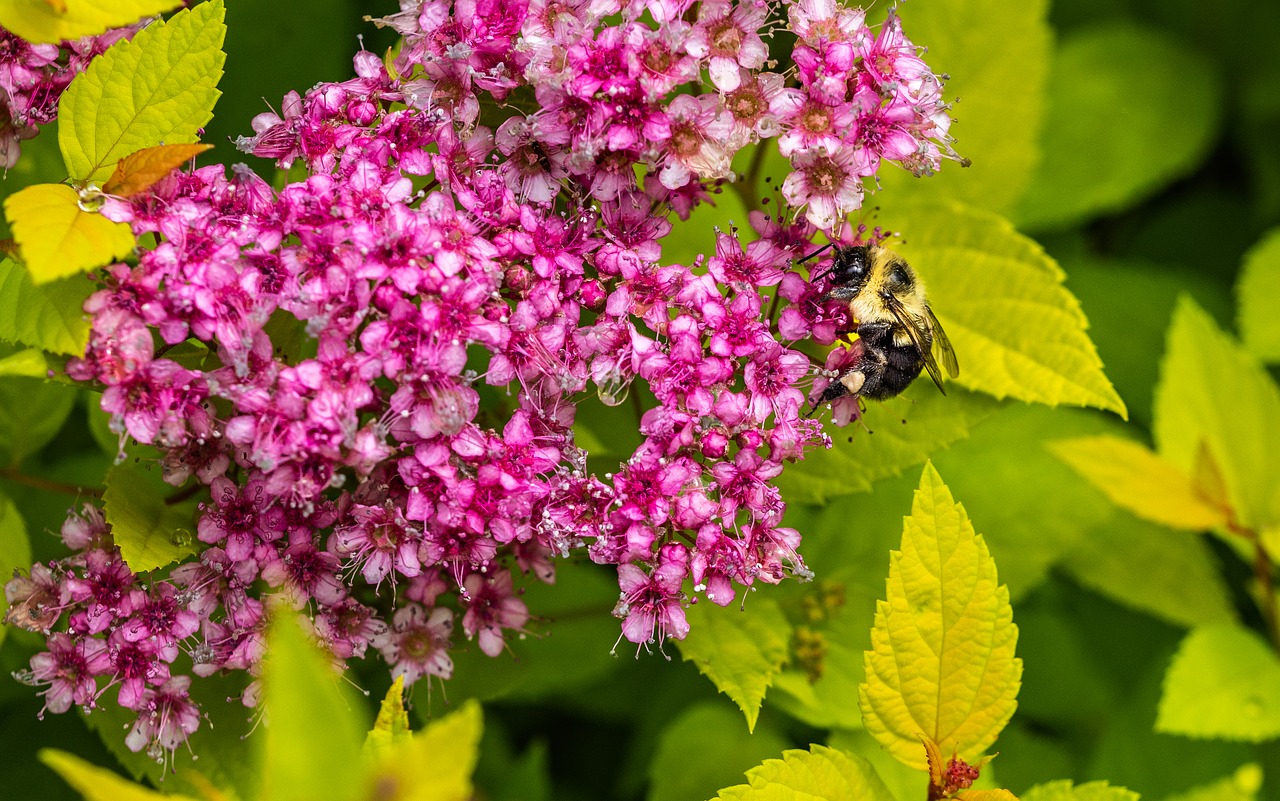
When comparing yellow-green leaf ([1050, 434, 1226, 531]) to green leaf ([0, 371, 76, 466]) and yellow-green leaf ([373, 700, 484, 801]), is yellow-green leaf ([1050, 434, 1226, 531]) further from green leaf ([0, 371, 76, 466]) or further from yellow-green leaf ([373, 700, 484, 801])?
green leaf ([0, 371, 76, 466])

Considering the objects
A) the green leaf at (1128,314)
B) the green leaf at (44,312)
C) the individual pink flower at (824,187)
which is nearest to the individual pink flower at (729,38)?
the individual pink flower at (824,187)

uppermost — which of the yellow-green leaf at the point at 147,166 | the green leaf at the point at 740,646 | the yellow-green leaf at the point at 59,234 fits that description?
the yellow-green leaf at the point at 147,166

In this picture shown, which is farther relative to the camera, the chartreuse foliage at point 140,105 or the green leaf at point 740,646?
the green leaf at point 740,646

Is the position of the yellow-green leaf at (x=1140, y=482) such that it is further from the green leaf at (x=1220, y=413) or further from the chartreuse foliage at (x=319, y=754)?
the chartreuse foliage at (x=319, y=754)

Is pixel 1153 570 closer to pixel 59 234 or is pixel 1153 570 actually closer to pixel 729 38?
pixel 729 38

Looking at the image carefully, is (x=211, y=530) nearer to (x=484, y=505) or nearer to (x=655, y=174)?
(x=484, y=505)

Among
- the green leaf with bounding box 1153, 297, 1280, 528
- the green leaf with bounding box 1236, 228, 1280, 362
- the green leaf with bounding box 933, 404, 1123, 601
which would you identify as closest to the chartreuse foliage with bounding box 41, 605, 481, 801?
the green leaf with bounding box 933, 404, 1123, 601
